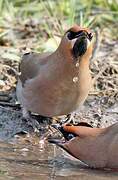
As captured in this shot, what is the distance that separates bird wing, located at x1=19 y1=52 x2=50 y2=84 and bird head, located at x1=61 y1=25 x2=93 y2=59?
0.42 meters

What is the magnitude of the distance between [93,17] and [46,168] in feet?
13.5

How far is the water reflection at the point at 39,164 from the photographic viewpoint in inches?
239

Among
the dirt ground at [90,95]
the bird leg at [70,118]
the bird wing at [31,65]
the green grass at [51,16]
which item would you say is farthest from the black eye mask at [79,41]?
the green grass at [51,16]

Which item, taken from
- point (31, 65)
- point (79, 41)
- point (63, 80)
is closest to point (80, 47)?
point (79, 41)

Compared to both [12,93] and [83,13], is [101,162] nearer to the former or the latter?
[12,93]

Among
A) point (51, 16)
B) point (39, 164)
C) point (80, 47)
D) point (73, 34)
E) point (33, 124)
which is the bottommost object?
point (39, 164)

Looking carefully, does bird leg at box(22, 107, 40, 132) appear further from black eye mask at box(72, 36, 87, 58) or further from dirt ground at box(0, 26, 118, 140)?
black eye mask at box(72, 36, 87, 58)

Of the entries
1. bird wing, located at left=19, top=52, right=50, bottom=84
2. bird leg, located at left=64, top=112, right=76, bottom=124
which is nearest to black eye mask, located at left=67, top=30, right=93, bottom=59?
bird wing, located at left=19, top=52, right=50, bottom=84

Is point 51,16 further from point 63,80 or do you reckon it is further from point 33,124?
point 63,80

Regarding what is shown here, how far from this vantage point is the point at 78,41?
22.8 feet

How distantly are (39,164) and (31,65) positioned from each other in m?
1.54

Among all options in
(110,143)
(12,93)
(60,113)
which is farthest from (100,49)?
(110,143)

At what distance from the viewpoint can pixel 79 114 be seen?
312 inches

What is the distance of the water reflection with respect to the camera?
6078 mm
